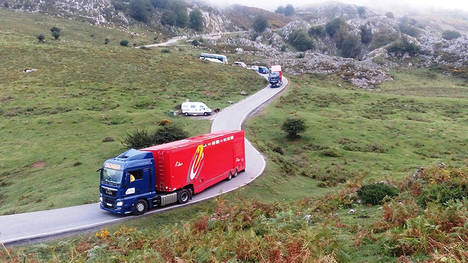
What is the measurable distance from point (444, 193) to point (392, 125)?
36.4 metres

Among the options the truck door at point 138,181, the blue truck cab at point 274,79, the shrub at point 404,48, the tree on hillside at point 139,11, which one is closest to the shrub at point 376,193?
the truck door at point 138,181

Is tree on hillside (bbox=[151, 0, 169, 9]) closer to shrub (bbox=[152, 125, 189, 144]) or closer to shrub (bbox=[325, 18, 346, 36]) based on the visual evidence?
shrub (bbox=[325, 18, 346, 36])

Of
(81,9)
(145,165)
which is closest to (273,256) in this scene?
(145,165)

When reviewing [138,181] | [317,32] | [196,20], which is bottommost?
[317,32]

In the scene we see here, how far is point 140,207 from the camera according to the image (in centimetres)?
1958

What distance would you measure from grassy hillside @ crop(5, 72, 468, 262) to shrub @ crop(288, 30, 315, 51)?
83227mm

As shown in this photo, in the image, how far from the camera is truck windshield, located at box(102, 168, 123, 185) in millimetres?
18906

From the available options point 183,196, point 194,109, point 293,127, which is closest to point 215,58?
point 194,109

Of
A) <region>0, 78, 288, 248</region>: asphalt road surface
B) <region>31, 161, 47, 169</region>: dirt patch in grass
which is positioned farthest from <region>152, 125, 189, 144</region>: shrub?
<region>31, 161, 47, 169</region>: dirt patch in grass

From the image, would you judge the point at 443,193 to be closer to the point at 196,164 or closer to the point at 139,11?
the point at 196,164

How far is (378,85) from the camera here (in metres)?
85.1

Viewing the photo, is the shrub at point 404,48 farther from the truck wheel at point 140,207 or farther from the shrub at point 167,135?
the truck wheel at point 140,207

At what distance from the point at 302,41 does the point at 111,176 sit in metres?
137

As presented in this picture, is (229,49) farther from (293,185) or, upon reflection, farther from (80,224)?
(80,224)
